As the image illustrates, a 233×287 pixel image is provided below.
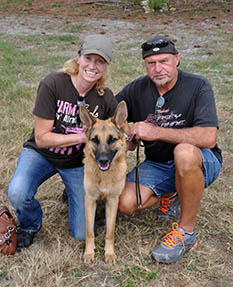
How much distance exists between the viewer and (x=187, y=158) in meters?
2.90

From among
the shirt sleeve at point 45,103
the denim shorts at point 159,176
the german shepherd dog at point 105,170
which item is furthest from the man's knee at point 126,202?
the shirt sleeve at point 45,103

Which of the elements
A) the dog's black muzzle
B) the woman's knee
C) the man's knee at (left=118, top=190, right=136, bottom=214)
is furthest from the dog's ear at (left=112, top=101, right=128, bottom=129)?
the woman's knee

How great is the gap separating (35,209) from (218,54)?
8.19m

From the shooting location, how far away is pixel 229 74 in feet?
26.6

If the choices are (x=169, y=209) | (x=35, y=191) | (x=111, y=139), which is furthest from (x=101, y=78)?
(x=169, y=209)

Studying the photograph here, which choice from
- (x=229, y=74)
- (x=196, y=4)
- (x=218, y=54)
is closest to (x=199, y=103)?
(x=229, y=74)

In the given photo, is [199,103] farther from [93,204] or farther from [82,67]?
[93,204]

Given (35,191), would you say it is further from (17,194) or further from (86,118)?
(86,118)

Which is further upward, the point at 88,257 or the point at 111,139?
the point at 111,139

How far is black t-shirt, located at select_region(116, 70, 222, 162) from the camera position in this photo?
3.14 m

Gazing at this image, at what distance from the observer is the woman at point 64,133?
10.1ft

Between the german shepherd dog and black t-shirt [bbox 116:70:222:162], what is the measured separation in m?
0.44

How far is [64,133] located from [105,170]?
714mm

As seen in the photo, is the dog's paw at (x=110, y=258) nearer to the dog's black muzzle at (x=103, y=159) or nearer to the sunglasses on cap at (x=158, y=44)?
the dog's black muzzle at (x=103, y=159)
